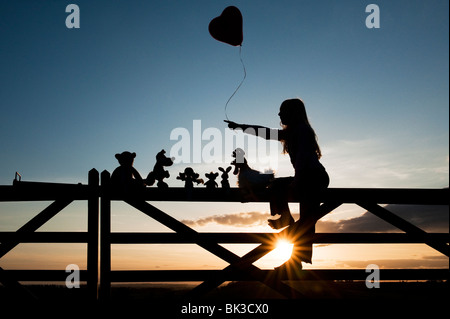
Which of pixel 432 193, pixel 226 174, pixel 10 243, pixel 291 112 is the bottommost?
pixel 10 243

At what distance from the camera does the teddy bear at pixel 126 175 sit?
4.25 metres

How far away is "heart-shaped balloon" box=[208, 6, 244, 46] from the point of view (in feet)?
17.9

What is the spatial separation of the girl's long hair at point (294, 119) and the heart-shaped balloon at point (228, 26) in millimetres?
1487

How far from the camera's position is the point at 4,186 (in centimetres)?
434

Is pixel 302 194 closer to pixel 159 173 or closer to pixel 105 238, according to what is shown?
pixel 159 173

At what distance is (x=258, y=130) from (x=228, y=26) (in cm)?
182

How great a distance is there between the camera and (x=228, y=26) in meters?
5.44

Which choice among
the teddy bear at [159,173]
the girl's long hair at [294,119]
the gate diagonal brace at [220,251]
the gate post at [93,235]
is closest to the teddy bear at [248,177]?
the girl's long hair at [294,119]

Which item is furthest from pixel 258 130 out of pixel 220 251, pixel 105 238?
pixel 105 238
